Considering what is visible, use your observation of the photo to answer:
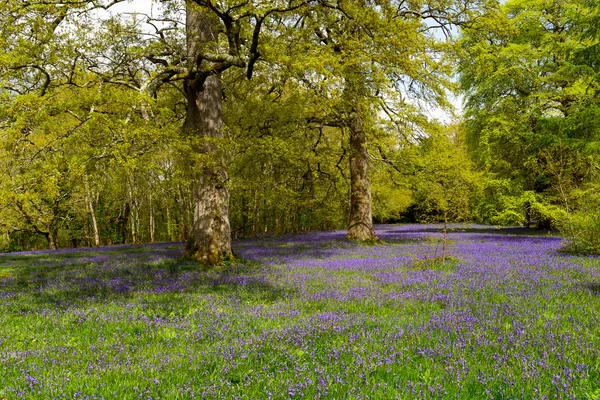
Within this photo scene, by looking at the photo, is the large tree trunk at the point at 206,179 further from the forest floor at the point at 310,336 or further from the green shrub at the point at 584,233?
the green shrub at the point at 584,233

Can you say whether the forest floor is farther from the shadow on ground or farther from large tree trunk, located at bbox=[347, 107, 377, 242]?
large tree trunk, located at bbox=[347, 107, 377, 242]

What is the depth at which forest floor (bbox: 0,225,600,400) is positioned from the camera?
12.1ft

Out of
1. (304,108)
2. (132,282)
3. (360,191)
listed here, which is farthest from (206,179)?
(360,191)

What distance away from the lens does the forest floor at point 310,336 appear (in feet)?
12.1

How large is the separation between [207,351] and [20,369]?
2.10 metres

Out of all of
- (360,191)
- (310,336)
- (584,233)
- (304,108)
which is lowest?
(310,336)

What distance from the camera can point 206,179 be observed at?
12.9 metres

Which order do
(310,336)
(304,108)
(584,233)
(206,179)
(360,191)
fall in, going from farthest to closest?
(360,191), (304,108), (584,233), (206,179), (310,336)

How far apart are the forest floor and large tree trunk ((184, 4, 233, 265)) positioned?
2.63m

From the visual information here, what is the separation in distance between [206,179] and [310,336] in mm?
8792

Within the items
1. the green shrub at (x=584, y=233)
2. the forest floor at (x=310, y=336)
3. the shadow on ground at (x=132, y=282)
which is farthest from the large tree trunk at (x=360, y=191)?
the forest floor at (x=310, y=336)

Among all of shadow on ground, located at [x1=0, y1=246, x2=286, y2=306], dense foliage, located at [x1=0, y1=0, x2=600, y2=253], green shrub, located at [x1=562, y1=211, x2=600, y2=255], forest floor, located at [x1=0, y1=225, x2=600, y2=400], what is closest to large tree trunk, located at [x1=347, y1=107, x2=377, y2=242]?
dense foliage, located at [x1=0, y1=0, x2=600, y2=253]

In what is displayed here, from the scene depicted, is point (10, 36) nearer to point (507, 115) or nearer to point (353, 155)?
point (353, 155)

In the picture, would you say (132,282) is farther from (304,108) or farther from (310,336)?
(304,108)
